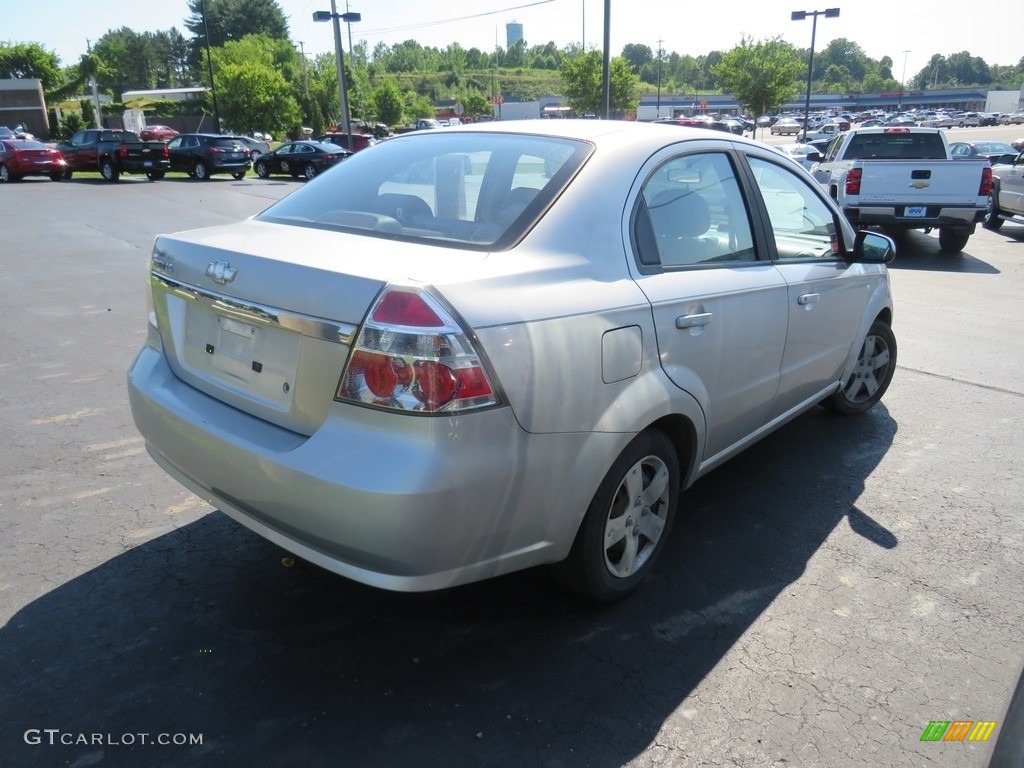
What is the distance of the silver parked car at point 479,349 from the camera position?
2.32m

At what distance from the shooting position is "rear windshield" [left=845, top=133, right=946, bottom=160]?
1348 centimetres

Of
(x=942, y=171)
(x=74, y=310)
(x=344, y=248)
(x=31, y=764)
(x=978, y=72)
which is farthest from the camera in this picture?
(x=978, y=72)

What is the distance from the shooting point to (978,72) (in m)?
192

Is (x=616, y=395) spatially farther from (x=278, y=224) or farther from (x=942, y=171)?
(x=942, y=171)

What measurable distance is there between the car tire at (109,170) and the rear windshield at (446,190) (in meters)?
28.3

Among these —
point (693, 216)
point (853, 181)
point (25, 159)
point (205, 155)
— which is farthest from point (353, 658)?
point (25, 159)

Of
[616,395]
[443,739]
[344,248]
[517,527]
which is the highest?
[344,248]

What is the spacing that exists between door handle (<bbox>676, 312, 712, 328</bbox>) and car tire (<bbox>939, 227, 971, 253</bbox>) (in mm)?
11251

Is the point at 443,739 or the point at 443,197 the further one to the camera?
the point at 443,197

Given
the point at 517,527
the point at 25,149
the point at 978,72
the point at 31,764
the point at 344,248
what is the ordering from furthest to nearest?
1. the point at 978,72
2. the point at 25,149
3. the point at 344,248
4. the point at 517,527
5. the point at 31,764

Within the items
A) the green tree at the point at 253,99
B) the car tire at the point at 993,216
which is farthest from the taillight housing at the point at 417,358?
the green tree at the point at 253,99

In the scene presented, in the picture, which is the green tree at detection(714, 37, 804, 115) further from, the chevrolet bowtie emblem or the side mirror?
the chevrolet bowtie emblem

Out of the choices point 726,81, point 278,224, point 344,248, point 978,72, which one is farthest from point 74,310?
point 978,72

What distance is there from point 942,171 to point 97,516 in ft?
39.3
